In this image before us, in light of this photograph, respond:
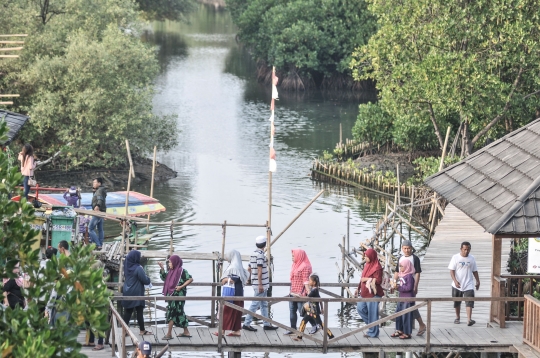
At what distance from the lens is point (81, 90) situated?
155ft

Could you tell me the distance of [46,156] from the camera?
47.8m

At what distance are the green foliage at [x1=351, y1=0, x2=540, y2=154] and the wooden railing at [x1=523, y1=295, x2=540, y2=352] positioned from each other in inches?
850

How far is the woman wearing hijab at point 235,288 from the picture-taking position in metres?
20.2

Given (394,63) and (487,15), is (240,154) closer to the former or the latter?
(394,63)

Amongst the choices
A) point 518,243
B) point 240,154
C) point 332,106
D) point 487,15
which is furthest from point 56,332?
point 332,106

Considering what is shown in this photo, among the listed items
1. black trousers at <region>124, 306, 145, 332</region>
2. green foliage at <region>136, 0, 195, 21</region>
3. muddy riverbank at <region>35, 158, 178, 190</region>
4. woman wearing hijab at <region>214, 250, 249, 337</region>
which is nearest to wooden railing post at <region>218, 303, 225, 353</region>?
woman wearing hijab at <region>214, 250, 249, 337</region>

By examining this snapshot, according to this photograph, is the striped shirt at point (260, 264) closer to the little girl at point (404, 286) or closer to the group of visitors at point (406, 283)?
the group of visitors at point (406, 283)

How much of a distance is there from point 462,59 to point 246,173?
1434cm

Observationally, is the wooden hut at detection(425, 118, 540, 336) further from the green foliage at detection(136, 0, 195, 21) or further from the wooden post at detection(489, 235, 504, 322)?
the green foliage at detection(136, 0, 195, 21)

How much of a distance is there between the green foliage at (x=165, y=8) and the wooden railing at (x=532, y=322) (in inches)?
2744

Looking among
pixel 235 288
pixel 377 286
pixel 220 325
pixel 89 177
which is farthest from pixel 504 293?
pixel 89 177

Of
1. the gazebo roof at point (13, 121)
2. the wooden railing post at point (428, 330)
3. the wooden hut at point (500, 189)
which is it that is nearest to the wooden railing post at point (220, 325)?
the wooden railing post at point (428, 330)

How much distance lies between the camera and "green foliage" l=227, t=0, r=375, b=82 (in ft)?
245

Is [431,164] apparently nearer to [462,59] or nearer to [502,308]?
[462,59]
